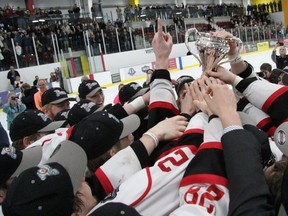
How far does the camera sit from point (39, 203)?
92 centimetres

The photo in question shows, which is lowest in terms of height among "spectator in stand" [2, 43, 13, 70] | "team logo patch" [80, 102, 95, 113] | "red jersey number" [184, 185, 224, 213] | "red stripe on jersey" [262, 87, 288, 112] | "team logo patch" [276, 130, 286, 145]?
"red jersey number" [184, 185, 224, 213]

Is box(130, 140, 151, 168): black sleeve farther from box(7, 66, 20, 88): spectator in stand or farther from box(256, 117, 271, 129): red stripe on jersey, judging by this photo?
box(7, 66, 20, 88): spectator in stand

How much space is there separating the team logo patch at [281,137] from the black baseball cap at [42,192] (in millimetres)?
647

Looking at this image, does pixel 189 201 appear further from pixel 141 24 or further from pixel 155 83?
pixel 141 24

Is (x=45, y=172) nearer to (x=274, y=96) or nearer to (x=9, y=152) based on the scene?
(x=9, y=152)

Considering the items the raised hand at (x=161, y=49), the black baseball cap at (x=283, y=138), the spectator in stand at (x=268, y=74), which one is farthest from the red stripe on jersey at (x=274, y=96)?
the spectator in stand at (x=268, y=74)

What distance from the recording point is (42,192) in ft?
3.05

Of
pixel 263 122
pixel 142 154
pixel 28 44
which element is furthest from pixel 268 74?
pixel 28 44

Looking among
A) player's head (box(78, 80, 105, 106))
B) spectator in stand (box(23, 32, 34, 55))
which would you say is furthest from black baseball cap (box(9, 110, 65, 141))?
spectator in stand (box(23, 32, 34, 55))

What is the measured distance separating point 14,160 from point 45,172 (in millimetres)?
515

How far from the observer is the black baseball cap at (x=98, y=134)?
4.53ft

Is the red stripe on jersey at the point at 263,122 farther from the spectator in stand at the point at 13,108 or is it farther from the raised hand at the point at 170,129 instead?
the spectator in stand at the point at 13,108

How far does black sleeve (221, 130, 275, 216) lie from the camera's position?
844 millimetres

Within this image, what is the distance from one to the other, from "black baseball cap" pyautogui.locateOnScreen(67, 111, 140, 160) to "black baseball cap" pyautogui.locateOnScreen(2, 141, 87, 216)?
303 millimetres
